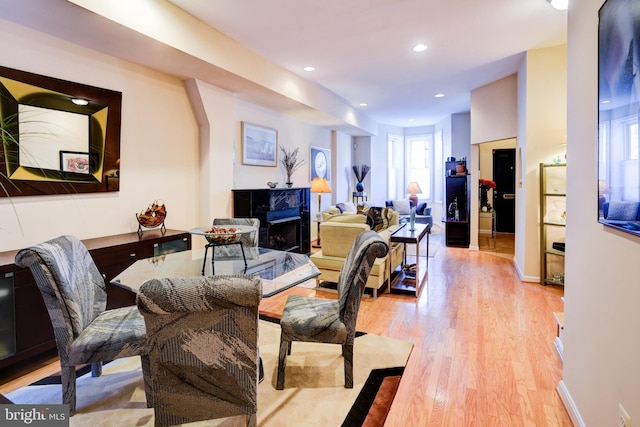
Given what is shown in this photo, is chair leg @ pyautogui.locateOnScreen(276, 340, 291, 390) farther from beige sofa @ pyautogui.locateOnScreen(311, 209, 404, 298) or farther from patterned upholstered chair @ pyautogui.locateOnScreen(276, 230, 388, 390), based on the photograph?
beige sofa @ pyautogui.locateOnScreen(311, 209, 404, 298)

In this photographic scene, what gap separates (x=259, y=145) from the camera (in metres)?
5.57

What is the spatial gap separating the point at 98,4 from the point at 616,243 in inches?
137

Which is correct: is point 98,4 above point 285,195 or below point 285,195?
above

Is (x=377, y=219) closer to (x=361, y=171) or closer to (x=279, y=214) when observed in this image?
(x=279, y=214)

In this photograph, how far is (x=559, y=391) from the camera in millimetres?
2127

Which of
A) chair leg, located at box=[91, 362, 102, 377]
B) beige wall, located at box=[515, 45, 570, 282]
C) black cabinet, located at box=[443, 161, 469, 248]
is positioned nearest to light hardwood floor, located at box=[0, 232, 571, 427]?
chair leg, located at box=[91, 362, 102, 377]

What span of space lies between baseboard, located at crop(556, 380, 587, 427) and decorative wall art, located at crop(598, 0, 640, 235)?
3.57 feet

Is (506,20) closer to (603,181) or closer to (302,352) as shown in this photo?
(603,181)

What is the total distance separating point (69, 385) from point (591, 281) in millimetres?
2824

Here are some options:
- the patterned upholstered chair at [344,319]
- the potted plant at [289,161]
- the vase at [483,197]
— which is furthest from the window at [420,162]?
the patterned upholstered chair at [344,319]

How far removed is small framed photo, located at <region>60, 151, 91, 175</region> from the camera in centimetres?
294

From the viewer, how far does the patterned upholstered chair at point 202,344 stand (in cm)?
132

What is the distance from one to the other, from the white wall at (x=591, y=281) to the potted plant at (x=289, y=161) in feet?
15.3

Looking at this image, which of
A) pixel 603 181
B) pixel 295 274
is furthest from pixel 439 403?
pixel 603 181
